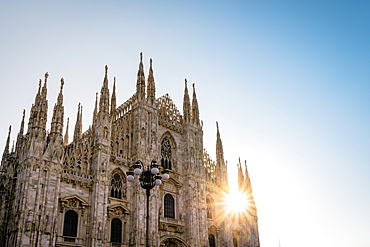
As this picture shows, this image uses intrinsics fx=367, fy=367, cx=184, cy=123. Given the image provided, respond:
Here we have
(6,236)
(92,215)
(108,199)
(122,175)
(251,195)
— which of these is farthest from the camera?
(251,195)

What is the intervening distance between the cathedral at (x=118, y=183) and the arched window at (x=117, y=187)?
0.28 ft

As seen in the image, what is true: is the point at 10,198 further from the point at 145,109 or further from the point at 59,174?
the point at 145,109

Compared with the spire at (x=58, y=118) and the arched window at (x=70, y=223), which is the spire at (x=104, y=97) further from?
the arched window at (x=70, y=223)

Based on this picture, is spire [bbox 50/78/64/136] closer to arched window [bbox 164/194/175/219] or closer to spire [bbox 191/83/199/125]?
arched window [bbox 164/194/175/219]

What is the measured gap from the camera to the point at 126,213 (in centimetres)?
3062

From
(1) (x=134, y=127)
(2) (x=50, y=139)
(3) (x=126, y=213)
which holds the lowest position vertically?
(3) (x=126, y=213)

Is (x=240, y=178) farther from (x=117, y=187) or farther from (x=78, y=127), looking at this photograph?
(x=78, y=127)

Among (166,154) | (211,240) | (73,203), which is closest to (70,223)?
(73,203)

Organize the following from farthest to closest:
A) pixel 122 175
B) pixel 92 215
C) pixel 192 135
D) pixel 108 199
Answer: pixel 192 135, pixel 122 175, pixel 108 199, pixel 92 215

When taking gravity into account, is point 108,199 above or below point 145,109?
below

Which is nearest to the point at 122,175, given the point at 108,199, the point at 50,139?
the point at 108,199

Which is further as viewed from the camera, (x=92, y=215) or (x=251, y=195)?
(x=251, y=195)

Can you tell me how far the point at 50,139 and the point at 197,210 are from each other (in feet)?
51.9

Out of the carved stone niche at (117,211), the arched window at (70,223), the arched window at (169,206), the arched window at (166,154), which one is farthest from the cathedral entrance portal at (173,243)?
the arched window at (70,223)
